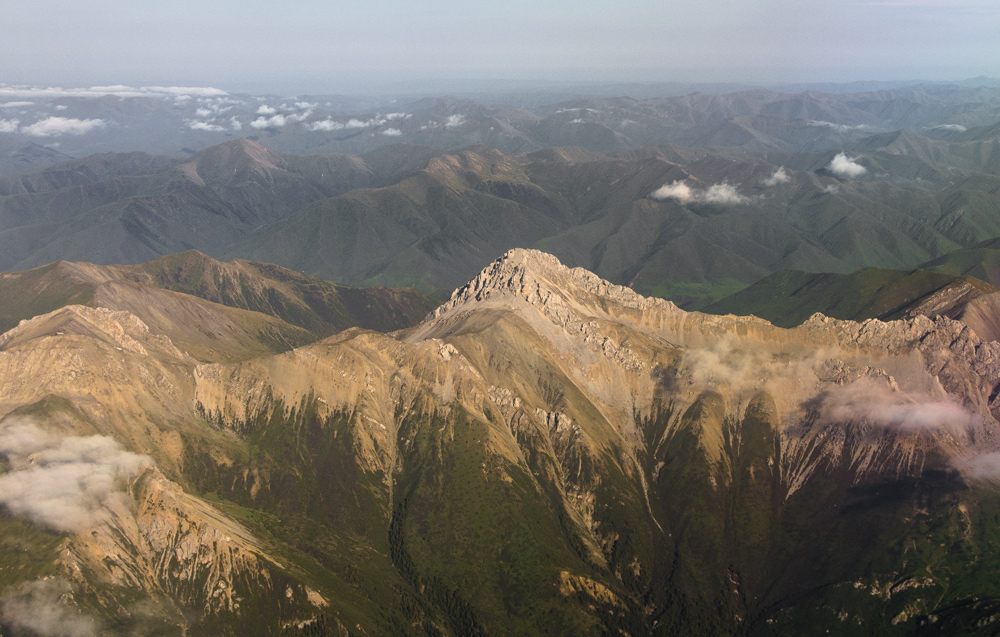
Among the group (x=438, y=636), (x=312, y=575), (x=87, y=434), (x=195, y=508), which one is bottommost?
(x=438, y=636)

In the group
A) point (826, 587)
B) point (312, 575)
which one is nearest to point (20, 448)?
point (312, 575)

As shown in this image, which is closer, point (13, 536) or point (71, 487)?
point (13, 536)

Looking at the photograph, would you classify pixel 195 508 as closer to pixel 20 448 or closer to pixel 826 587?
pixel 20 448

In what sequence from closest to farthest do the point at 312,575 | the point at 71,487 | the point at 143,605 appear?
the point at 143,605
the point at 71,487
the point at 312,575

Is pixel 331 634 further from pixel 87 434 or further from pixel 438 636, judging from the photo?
pixel 87 434

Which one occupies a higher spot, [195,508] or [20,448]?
[20,448]

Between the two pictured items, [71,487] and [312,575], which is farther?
[312,575]

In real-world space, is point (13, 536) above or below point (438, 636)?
above

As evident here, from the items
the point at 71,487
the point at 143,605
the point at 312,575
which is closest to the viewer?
the point at 143,605

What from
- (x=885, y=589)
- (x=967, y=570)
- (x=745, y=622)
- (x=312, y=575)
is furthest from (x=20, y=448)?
(x=967, y=570)
